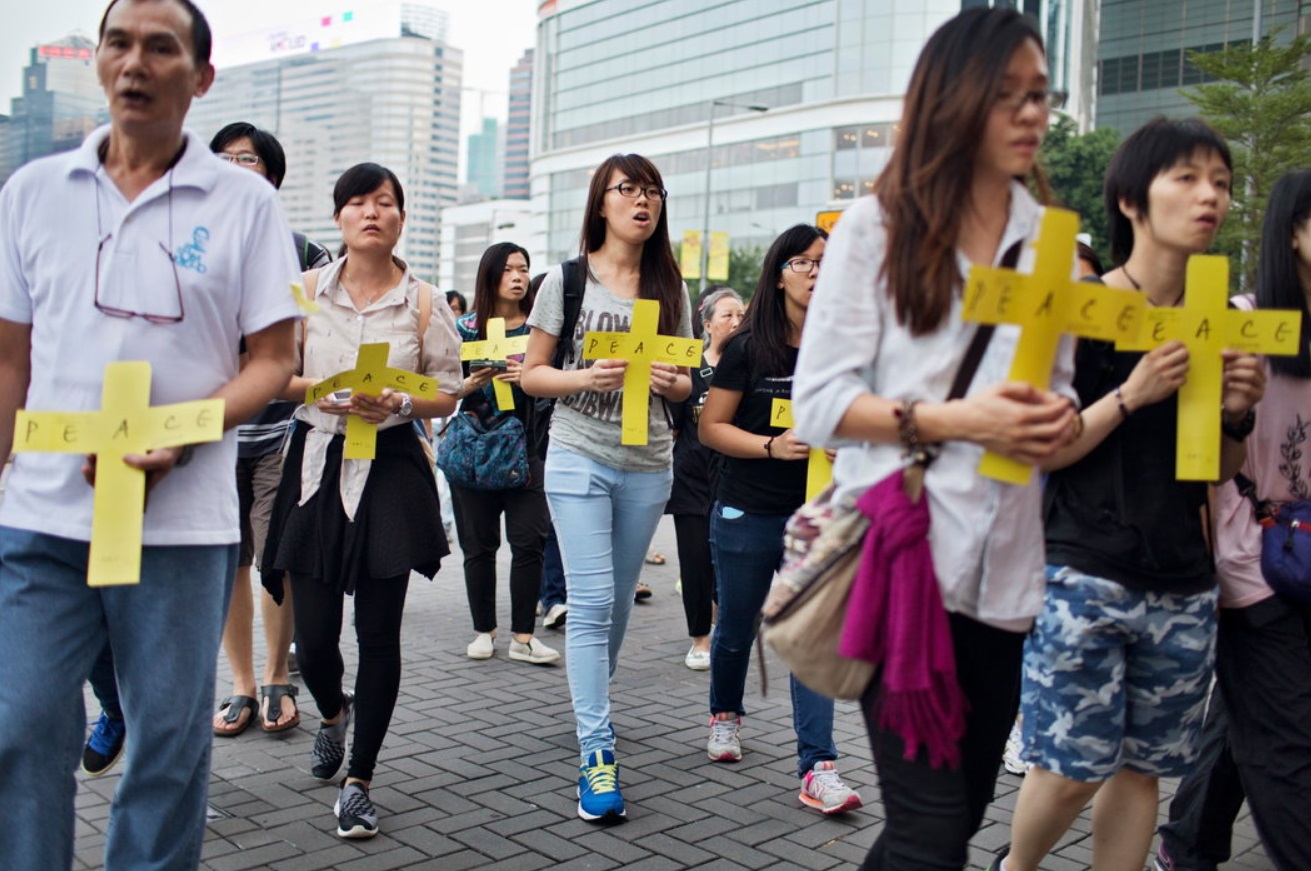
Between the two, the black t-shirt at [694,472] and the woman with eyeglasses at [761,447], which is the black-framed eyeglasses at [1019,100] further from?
the black t-shirt at [694,472]

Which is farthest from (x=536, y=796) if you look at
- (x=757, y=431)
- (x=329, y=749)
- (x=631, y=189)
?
(x=631, y=189)

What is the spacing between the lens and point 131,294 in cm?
282

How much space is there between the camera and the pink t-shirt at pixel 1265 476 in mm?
3539

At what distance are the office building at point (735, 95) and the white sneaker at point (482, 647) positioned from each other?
64.2m

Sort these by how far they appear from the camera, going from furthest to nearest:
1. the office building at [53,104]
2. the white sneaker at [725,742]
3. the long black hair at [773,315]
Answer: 1. the white sneaker at [725,742]
2. the long black hair at [773,315]
3. the office building at [53,104]

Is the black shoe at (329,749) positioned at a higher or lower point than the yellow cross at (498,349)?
lower

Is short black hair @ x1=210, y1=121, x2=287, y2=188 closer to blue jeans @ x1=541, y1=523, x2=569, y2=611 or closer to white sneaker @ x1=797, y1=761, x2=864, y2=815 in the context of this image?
white sneaker @ x1=797, y1=761, x2=864, y2=815

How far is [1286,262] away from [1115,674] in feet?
4.13

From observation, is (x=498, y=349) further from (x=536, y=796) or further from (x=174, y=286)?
(x=174, y=286)

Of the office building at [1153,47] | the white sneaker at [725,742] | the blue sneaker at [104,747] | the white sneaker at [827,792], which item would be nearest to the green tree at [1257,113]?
the white sneaker at [725,742]

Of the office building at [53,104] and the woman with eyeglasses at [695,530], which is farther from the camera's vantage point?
the woman with eyeglasses at [695,530]

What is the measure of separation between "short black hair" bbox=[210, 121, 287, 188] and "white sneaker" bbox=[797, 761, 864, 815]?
316 centimetres

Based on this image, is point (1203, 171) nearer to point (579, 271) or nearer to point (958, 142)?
point (958, 142)

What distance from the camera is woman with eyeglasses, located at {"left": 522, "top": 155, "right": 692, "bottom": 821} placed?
191 inches
